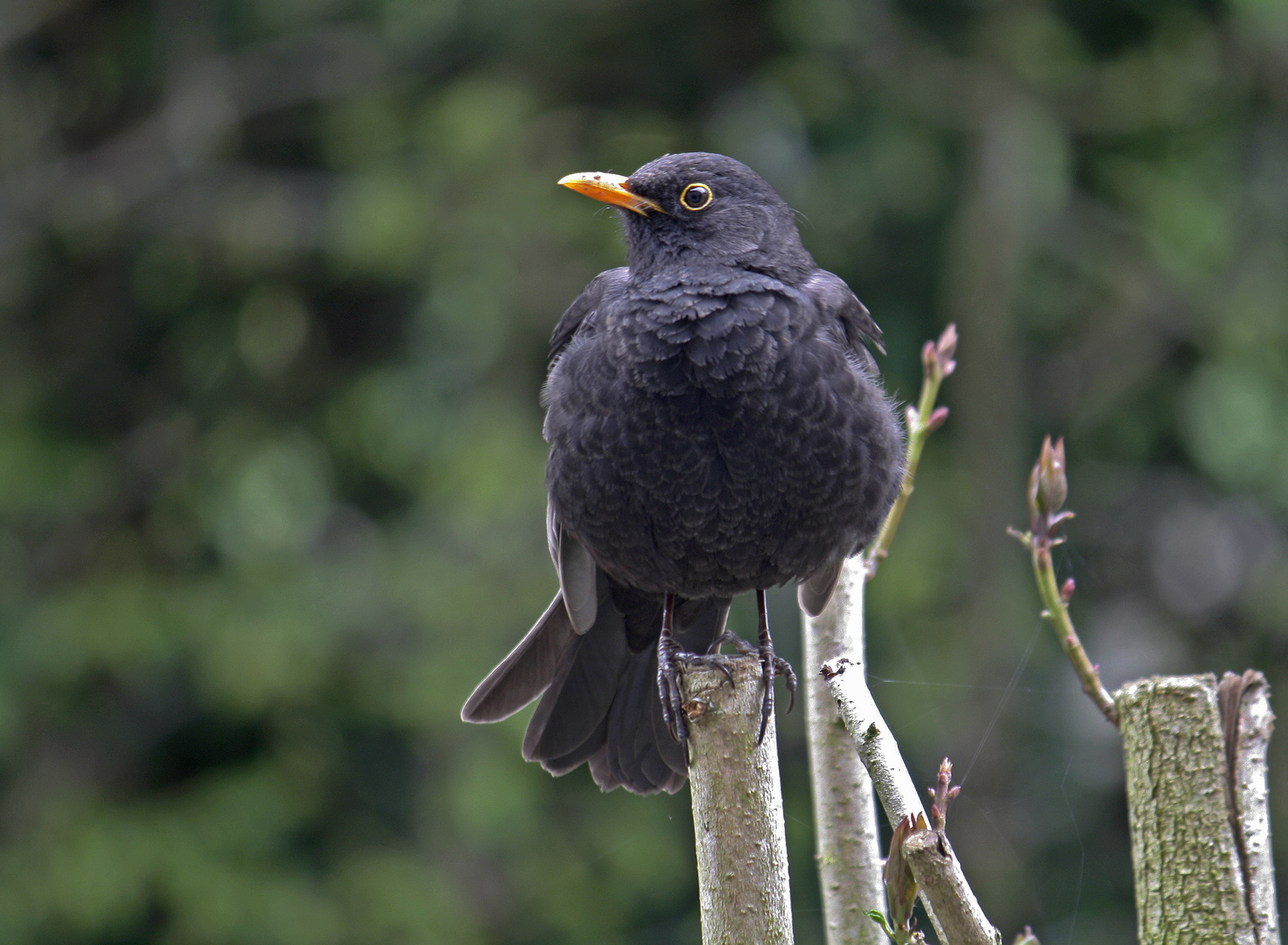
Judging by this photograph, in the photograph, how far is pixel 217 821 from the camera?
547cm

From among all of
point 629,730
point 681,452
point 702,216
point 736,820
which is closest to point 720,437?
point 681,452

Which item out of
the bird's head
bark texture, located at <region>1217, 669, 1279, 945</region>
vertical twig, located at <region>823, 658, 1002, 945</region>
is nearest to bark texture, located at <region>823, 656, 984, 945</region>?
vertical twig, located at <region>823, 658, 1002, 945</region>

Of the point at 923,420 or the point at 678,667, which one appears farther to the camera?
the point at 678,667

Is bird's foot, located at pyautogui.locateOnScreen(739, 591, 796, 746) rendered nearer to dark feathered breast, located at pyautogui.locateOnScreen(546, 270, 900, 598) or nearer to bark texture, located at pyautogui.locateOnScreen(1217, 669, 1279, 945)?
dark feathered breast, located at pyautogui.locateOnScreen(546, 270, 900, 598)

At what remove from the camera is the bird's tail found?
9.21 ft

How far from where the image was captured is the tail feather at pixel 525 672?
109 inches

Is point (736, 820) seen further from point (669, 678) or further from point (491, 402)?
point (491, 402)

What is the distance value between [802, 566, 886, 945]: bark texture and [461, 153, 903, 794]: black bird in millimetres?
369

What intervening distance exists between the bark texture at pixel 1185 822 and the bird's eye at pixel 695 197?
1.62 m

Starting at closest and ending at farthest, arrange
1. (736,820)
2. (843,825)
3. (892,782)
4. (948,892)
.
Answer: (948,892) → (892,782) → (736,820) → (843,825)

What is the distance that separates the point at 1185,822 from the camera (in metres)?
1.65

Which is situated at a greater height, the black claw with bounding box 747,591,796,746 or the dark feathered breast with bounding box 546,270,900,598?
the dark feathered breast with bounding box 546,270,900,598

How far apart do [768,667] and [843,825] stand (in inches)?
22.6

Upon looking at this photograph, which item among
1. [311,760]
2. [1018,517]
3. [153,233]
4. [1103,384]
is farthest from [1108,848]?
[153,233]
